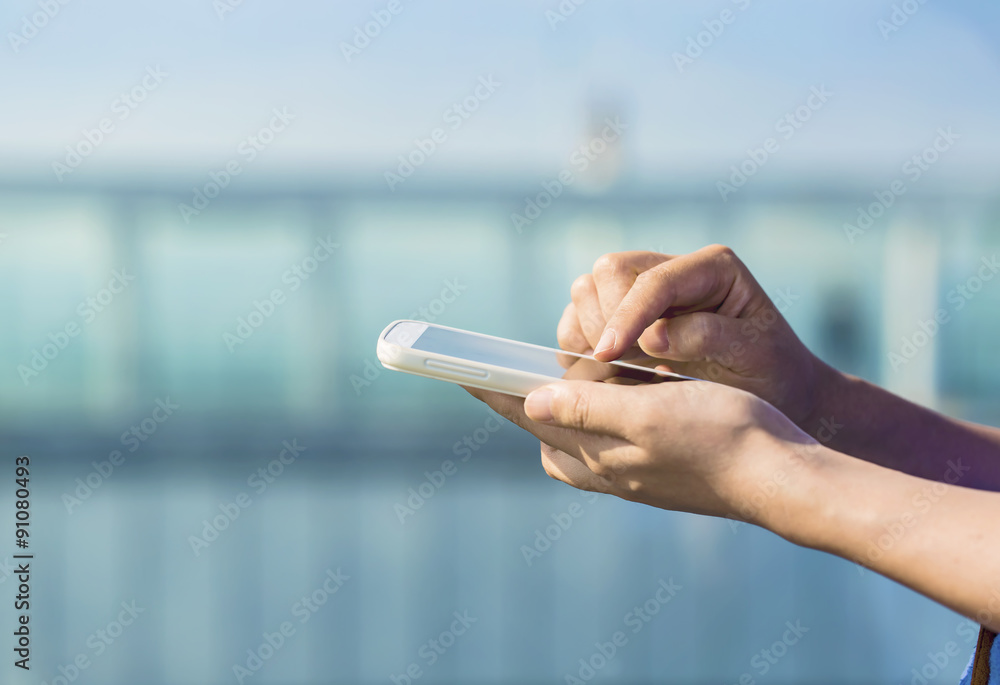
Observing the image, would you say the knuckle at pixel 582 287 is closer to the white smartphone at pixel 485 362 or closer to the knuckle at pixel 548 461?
the white smartphone at pixel 485 362

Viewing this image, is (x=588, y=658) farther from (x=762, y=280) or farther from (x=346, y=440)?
(x=762, y=280)

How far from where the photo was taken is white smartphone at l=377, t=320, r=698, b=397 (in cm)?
81

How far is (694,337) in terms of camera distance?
1007mm

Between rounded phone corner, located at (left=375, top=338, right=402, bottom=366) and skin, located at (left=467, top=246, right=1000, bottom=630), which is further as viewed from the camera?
rounded phone corner, located at (left=375, top=338, right=402, bottom=366)

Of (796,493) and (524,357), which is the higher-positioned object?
(524,357)

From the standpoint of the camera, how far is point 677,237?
2.11 metres

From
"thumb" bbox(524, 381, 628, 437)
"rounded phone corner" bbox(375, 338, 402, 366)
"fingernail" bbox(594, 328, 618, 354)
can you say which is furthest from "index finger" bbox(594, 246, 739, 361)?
"rounded phone corner" bbox(375, 338, 402, 366)

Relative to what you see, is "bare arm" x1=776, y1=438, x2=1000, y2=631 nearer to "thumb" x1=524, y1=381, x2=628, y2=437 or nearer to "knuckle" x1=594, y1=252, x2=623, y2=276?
"thumb" x1=524, y1=381, x2=628, y2=437

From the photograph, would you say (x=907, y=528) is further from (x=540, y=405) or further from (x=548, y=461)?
(x=548, y=461)

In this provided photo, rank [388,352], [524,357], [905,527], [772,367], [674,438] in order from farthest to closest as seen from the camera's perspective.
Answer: [772,367] → [524,357] → [388,352] → [674,438] → [905,527]

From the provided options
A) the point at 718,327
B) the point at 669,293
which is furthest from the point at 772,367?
the point at 669,293

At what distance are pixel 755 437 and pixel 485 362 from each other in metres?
0.33

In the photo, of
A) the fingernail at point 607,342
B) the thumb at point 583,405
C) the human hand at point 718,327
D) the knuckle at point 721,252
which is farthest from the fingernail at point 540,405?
the knuckle at point 721,252

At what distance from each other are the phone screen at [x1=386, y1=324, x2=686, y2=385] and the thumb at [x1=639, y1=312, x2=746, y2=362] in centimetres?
12
